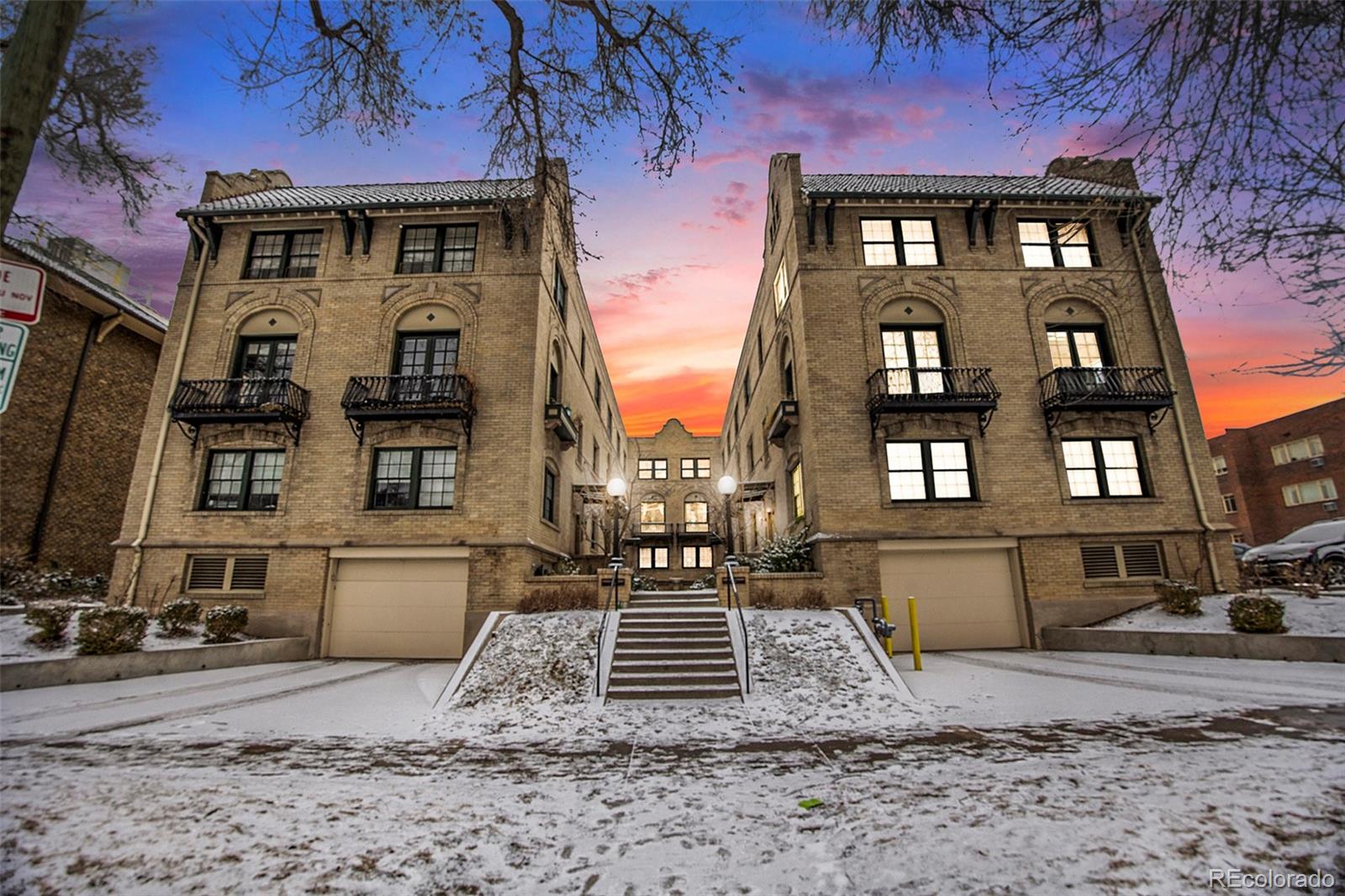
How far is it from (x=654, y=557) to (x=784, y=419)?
16.3m

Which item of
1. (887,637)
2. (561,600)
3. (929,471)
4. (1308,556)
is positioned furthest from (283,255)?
(1308,556)

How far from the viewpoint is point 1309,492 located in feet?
102

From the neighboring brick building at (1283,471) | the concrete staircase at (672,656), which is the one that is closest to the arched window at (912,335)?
the concrete staircase at (672,656)

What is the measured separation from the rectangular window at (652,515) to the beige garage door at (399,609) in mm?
18334

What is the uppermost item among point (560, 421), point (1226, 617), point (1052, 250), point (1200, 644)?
point (1052, 250)

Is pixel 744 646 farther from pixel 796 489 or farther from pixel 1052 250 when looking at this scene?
pixel 1052 250

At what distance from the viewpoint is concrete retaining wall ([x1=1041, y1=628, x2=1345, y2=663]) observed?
30.9 ft

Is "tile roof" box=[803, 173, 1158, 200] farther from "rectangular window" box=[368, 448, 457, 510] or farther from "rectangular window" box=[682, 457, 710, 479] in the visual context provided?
"rectangular window" box=[682, 457, 710, 479]

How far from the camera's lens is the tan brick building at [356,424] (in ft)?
45.0

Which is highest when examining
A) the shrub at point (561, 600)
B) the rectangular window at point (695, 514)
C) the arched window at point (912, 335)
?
the arched window at point (912, 335)

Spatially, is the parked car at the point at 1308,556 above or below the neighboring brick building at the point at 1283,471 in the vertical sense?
below

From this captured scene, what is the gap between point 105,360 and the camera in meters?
17.0

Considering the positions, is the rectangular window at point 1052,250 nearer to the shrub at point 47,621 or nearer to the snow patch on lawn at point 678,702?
the snow patch on lawn at point 678,702

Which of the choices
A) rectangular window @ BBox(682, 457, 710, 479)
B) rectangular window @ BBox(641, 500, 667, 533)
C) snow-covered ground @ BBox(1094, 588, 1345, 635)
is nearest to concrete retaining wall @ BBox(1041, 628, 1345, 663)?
snow-covered ground @ BBox(1094, 588, 1345, 635)
